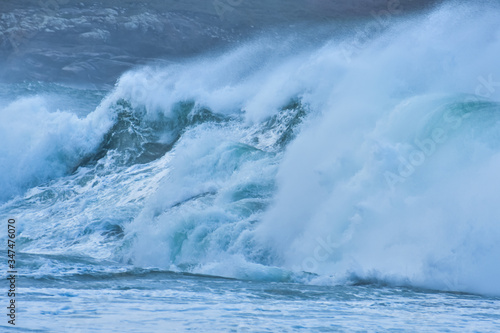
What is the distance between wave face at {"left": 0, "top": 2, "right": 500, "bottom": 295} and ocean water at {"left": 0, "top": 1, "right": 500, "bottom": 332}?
0.03 metres

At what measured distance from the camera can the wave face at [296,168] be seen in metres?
7.94

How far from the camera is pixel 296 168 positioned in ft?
33.4

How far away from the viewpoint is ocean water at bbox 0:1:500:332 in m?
6.43

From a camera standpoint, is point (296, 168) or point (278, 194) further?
point (296, 168)

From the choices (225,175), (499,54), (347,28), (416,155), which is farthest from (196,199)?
(347,28)

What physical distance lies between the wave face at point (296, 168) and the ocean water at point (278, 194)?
0.03m

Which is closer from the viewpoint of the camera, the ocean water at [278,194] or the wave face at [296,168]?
the ocean water at [278,194]

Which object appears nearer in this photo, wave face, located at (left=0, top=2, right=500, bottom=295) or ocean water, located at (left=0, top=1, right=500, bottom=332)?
ocean water, located at (left=0, top=1, right=500, bottom=332)

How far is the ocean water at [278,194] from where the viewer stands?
21.1 feet

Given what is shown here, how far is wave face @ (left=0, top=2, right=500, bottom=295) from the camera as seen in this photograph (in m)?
7.94

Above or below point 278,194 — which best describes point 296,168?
above

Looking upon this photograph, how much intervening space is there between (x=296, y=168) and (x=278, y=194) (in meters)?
0.56

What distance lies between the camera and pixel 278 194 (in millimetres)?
9820

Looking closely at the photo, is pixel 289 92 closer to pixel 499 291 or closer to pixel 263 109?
pixel 263 109
